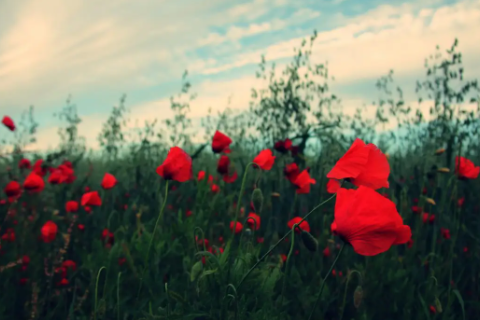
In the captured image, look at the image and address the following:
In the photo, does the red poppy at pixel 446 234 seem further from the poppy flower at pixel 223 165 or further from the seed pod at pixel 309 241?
the seed pod at pixel 309 241

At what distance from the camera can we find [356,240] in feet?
3.37

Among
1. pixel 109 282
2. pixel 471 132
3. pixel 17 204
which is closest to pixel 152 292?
pixel 109 282

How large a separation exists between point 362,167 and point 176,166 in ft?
2.24

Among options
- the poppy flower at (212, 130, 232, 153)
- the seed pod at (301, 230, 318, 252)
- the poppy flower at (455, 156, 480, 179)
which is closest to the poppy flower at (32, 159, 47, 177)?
the poppy flower at (212, 130, 232, 153)

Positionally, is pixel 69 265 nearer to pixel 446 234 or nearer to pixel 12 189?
pixel 12 189

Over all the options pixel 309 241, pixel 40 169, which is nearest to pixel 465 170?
pixel 309 241

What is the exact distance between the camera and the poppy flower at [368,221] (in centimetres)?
99

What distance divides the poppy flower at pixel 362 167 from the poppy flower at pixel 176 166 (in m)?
0.60

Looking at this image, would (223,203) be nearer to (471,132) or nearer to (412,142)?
(471,132)

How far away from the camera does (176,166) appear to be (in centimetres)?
158

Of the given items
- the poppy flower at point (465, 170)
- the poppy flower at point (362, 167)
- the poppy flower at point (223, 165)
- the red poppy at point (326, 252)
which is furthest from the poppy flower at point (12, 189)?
the poppy flower at point (465, 170)

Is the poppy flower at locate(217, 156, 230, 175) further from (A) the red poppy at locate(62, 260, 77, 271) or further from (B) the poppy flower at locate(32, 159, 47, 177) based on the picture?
(B) the poppy flower at locate(32, 159, 47, 177)

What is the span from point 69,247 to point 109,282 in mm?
878

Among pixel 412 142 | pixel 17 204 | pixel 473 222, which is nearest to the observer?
pixel 473 222
